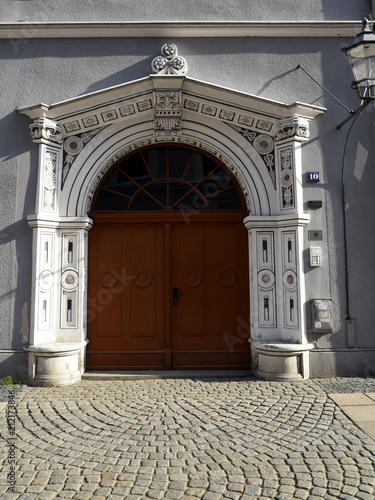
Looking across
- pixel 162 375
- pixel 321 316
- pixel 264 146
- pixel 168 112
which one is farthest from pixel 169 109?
pixel 162 375

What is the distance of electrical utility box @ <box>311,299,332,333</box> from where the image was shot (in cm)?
501

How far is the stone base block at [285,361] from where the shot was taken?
4.88 metres

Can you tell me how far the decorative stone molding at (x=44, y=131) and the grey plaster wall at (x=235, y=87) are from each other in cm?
14

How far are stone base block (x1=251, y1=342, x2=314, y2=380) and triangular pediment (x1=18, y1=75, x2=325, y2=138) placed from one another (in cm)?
309

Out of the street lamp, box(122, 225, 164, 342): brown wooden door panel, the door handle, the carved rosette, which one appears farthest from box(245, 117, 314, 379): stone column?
the carved rosette

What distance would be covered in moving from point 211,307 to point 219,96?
123 inches

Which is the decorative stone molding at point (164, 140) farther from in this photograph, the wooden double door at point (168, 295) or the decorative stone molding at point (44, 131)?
the decorative stone molding at point (44, 131)

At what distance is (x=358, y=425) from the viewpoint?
3.55 metres

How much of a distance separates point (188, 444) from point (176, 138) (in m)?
4.17

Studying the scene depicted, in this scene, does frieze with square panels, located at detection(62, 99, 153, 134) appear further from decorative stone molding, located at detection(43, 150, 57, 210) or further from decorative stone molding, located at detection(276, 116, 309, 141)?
decorative stone molding, located at detection(276, 116, 309, 141)

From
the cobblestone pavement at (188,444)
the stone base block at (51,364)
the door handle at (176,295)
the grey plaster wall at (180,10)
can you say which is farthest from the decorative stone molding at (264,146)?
the stone base block at (51,364)

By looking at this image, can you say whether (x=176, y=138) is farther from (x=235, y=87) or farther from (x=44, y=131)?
(x=44, y=131)

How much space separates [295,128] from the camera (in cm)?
518

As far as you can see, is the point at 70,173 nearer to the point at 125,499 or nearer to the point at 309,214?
the point at 309,214
